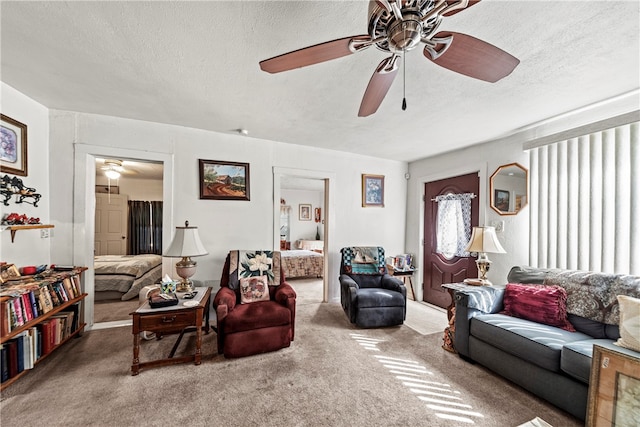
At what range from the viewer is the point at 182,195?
3172mm

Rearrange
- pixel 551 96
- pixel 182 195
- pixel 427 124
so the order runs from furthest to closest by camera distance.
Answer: pixel 182 195, pixel 427 124, pixel 551 96

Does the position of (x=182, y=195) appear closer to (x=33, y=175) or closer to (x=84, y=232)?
(x=84, y=232)

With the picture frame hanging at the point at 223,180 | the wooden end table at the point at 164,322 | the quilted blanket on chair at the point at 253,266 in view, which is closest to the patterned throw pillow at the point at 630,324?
the quilted blanket on chair at the point at 253,266

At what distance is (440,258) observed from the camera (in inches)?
158

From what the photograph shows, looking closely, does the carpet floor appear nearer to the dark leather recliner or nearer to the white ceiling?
the dark leather recliner

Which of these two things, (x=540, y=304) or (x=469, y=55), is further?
(x=540, y=304)

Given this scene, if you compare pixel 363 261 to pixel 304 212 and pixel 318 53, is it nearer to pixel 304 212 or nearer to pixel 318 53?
pixel 318 53

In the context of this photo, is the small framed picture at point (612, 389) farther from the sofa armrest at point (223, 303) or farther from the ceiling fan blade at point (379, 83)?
the sofa armrest at point (223, 303)

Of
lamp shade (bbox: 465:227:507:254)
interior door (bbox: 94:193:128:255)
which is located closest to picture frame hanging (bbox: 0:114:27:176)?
interior door (bbox: 94:193:128:255)

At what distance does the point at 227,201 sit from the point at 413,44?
9.39 ft

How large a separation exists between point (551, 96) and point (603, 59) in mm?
513

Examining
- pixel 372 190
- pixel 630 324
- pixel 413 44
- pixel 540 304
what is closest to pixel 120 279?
pixel 372 190

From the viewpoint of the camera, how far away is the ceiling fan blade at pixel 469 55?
1.12 m

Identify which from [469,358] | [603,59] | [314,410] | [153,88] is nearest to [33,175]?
[153,88]
